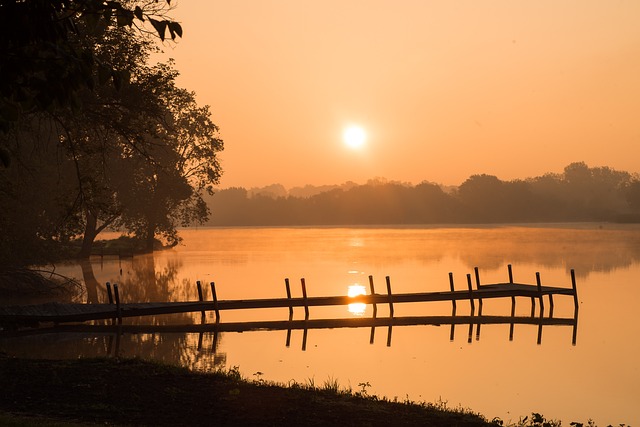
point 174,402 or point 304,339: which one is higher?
point 174,402

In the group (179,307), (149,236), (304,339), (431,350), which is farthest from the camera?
(149,236)

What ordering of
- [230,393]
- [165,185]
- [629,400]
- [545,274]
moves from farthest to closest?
[165,185]
[545,274]
[629,400]
[230,393]

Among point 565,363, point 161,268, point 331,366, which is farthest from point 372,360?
point 161,268

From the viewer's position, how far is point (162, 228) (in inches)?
3393

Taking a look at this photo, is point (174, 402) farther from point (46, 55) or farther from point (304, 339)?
point (304, 339)

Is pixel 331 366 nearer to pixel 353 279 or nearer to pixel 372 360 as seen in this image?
pixel 372 360

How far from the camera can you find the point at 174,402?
51.9 ft

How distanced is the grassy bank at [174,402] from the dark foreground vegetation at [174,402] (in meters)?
0.02

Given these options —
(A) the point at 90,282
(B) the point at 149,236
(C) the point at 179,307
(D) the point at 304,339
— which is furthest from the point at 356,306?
(B) the point at 149,236

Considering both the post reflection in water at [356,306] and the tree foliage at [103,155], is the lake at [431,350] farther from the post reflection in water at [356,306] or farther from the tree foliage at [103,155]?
the tree foliage at [103,155]

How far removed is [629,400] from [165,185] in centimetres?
6500

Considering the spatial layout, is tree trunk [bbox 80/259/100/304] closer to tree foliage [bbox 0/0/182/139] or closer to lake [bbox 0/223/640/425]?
lake [bbox 0/223/640/425]

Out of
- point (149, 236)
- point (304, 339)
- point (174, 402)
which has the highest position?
point (149, 236)

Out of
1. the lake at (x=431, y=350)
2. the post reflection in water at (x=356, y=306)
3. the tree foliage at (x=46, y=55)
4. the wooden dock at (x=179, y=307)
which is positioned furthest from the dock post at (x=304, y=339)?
the tree foliage at (x=46, y=55)
